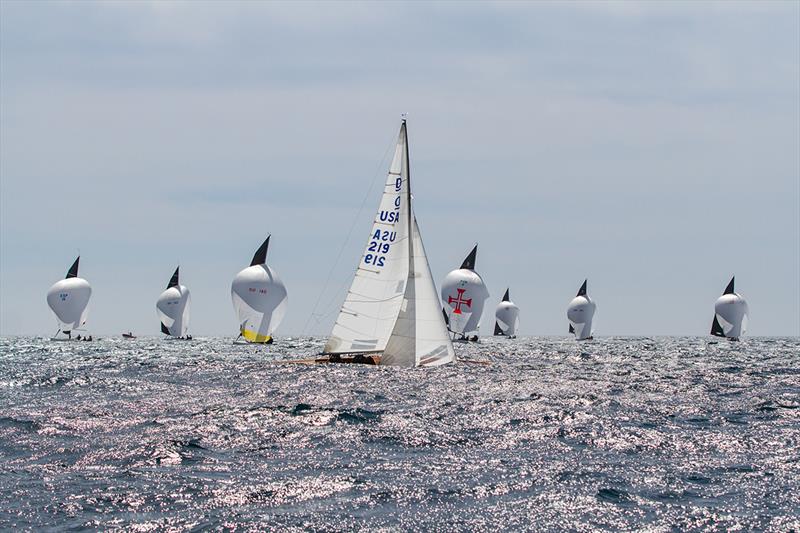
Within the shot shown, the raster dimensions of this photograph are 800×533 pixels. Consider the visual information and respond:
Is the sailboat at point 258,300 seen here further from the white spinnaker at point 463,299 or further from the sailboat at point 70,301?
the sailboat at point 70,301

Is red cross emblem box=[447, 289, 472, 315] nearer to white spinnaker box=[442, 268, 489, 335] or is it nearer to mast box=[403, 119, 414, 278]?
white spinnaker box=[442, 268, 489, 335]

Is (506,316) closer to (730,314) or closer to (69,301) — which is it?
(730,314)

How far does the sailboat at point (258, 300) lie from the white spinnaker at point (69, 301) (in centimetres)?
3814

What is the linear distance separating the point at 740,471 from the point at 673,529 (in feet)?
15.4

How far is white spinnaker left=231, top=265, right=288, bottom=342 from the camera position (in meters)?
78.2

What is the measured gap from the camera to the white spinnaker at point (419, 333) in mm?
36188

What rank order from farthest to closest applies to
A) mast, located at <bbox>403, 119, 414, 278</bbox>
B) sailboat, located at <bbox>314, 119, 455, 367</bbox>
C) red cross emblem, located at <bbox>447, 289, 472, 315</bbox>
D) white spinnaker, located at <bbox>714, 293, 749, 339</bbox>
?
white spinnaker, located at <bbox>714, 293, 749, 339</bbox>
red cross emblem, located at <bbox>447, 289, 472, 315</bbox>
mast, located at <bbox>403, 119, 414, 278</bbox>
sailboat, located at <bbox>314, 119, 455, 367</bbox>

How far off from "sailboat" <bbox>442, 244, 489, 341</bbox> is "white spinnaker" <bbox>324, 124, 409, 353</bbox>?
56977 millimetres

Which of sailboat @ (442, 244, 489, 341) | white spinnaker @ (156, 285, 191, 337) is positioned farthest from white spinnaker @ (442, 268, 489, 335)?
white spinnaker @ (156, 285, 191, 337)

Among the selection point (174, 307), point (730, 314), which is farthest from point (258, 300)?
point (730, 314)

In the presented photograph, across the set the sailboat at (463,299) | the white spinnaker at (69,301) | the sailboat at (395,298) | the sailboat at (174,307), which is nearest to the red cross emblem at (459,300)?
the sailboat at (463,299)

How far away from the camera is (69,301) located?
110125 mm

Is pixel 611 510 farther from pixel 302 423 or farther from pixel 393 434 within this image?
pixel 302 423

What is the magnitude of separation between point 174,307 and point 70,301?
11846mm
